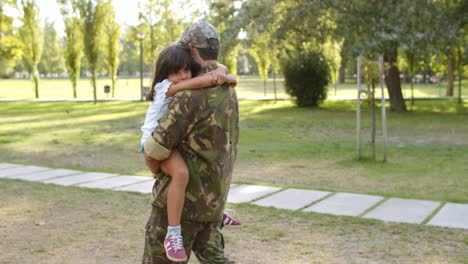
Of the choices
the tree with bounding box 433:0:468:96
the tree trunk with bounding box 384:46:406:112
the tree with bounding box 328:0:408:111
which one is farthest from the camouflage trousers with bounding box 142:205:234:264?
the tree trunk with bounding box 384:46:406:112

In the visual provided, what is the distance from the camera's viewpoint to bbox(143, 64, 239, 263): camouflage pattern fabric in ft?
8.52

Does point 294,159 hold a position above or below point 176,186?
below

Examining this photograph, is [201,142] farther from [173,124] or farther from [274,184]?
[274,184]

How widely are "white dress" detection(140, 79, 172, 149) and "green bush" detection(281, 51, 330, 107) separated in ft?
70.2

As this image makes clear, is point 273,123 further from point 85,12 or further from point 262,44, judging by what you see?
point 85,12

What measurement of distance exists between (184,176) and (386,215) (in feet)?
11.4

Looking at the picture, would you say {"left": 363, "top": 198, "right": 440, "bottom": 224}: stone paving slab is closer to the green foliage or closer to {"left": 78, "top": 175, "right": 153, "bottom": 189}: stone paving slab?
{"left": 78, "top": 175, "right": 153, "bottom": 189}: stone paving slab

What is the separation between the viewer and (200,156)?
2.69 meters

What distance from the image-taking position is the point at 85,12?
98.7 ft

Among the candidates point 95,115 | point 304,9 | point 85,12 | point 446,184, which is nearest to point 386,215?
point 446,184

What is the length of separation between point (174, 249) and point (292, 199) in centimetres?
386

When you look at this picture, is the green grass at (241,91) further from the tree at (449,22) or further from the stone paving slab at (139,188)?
the stone paving slab at (139,188)

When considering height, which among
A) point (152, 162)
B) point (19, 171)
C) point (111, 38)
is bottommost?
point (19, 171)

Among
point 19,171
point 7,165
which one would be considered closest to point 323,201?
point 19,171
